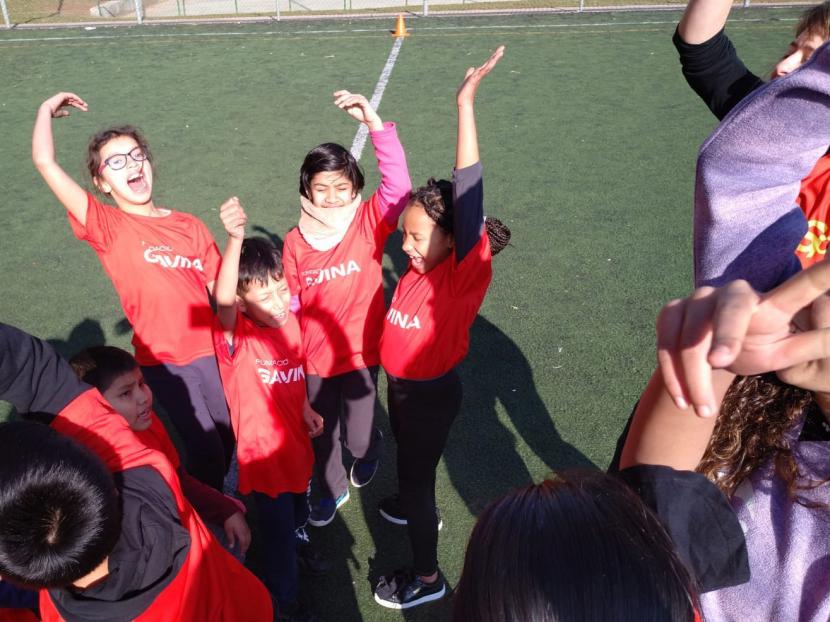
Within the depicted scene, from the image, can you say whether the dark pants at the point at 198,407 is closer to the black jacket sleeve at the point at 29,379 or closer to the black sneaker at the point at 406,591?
the black sneaker at the point at 406,591

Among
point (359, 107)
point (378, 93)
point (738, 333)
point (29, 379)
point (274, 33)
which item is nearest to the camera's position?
point (738, 333)

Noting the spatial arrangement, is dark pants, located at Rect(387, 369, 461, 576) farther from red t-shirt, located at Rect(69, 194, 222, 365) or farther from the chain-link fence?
the chain-link fence

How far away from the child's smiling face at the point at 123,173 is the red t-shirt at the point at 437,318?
132 centimetres

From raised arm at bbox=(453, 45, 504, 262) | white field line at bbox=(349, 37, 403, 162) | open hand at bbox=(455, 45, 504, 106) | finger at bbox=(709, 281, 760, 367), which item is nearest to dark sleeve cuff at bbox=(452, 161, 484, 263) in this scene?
raised arm at bbox=(453, 45, 504, 262)

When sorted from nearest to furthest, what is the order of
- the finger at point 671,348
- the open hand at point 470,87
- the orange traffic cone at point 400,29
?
the finger at point 671,348, the open hand at point 470,87, the orange traffic cone at point 400,29

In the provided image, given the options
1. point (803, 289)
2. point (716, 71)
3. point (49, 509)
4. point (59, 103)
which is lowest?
point (49, 509)

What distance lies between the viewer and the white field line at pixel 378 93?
24.8 ft

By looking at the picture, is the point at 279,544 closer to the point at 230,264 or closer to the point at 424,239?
the point at 230,264

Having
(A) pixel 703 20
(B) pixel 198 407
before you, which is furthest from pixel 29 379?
(A) pixel 703 20

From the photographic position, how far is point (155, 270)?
2807mm

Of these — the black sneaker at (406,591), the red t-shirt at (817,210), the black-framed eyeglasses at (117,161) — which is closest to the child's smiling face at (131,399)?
the black-framed eyeglasses at (117,161)

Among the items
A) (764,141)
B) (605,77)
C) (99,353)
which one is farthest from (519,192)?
(764,141)

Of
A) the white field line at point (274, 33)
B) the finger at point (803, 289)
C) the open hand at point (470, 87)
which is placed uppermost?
the white field line at point (274, 33)

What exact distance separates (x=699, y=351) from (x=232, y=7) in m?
19.2
